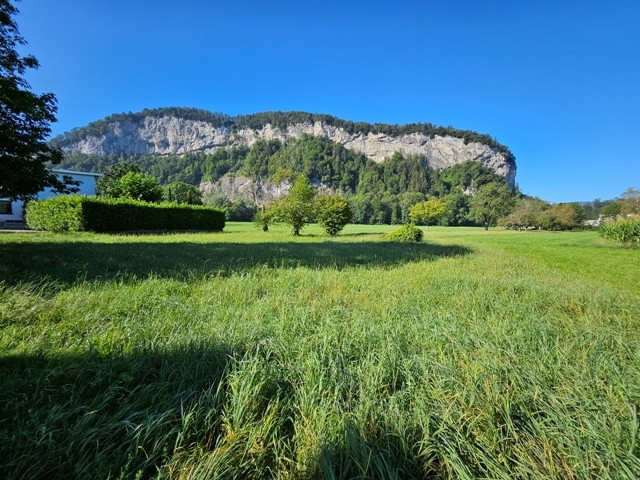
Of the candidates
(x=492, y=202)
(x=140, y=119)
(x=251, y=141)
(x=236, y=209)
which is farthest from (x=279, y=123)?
(x=492, y=202)

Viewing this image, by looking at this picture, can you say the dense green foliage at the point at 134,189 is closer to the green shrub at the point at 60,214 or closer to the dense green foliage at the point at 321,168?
the green shrub at the point at 60,214

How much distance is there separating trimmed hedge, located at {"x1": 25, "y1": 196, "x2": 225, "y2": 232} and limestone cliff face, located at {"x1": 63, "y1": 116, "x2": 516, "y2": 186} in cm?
15760

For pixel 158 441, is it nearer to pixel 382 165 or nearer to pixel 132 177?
pixel 132 177

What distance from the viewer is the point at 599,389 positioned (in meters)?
1.95

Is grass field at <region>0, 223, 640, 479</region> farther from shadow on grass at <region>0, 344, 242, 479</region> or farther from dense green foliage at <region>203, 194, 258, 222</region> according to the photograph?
dense green foliage at <region>203, 194, 258, 222</region>

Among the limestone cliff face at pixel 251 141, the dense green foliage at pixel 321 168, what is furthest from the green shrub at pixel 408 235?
the limestone cliff face at pixel 251 141

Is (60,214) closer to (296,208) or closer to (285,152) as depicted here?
(296,208)

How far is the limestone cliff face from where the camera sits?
16050 cm

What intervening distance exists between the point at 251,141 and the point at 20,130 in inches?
6924

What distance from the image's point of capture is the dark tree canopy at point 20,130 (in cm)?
654

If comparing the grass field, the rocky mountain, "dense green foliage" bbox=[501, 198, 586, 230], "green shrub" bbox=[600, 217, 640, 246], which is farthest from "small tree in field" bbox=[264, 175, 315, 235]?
the rocky mountain

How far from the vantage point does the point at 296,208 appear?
26.7 meters

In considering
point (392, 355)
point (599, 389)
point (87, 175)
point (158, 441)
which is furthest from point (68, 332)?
point (87, 175)

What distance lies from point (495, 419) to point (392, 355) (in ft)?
2.71
